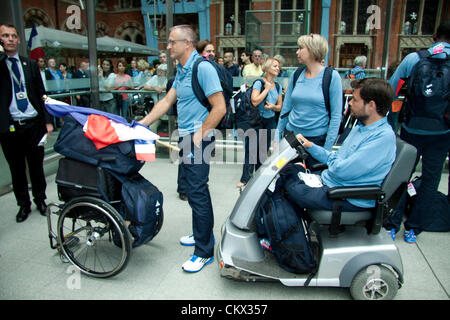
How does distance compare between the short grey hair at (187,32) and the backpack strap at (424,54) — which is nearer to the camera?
the short grey hair at (187,32)

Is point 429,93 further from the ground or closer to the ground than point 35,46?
closer to the ground

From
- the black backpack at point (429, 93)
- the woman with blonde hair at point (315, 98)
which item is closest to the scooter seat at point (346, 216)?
the woman with blonde hair at point (315, 98)

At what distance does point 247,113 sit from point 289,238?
2.16 meters

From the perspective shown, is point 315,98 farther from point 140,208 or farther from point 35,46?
point 35,46

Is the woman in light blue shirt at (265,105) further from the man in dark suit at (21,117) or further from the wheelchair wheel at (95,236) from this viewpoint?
the man in dark suit at (21,117)

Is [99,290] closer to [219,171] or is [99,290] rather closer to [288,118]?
[288,118]

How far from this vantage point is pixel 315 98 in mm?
2564

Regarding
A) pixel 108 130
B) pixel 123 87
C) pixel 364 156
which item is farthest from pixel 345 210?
pixel 123 87

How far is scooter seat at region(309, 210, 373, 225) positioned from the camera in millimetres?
→ 1914

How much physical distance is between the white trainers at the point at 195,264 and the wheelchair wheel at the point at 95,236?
0.45m

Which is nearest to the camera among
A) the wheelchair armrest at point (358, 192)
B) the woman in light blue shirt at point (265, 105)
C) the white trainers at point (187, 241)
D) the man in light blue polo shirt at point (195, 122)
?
the wheelchair armrest at point (358, 192)

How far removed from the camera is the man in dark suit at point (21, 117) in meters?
2.86

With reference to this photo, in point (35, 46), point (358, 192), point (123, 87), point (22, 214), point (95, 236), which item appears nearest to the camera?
point (358, 192)

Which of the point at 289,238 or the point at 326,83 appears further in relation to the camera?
the point at 326,83
